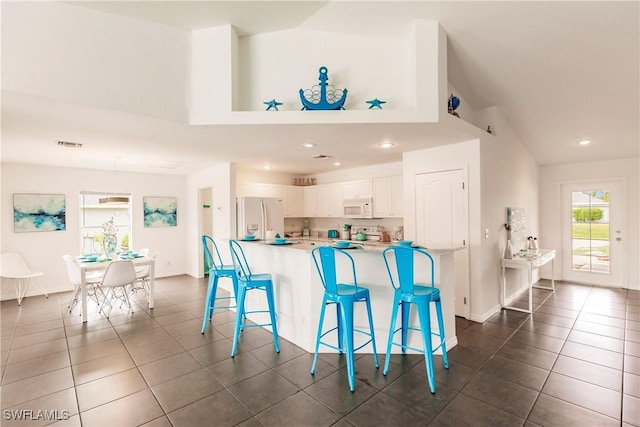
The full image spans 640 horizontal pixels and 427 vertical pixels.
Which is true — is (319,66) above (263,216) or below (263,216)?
above

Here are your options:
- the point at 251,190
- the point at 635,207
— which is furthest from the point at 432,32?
the point at 635,207

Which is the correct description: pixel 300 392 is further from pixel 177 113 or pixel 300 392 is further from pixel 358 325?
pixel 177 113

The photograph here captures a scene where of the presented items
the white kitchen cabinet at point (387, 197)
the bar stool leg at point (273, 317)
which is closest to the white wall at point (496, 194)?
the white kitchen cabinet at point (387, 197)

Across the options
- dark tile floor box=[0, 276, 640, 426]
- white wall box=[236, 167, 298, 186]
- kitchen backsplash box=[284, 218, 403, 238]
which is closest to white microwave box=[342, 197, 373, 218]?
kitchen backsplash box=[284, 218, 403, 238]

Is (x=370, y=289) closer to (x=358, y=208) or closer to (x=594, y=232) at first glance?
(x=358, y=208)

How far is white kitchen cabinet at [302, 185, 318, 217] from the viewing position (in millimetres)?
7016

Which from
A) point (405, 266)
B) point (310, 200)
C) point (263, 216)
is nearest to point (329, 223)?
point (310, 200)

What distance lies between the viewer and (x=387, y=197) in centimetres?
570

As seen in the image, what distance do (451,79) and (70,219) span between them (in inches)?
278

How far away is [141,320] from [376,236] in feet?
13.8

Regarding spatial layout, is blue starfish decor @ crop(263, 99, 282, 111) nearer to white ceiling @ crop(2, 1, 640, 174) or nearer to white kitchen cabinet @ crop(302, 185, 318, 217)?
white ceiling @ crop(2, 1, 640, 174)

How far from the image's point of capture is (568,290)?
5.46m

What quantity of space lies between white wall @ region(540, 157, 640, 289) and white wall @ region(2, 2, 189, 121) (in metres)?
7.09

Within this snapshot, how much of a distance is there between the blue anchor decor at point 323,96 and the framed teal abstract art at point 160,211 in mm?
5177
